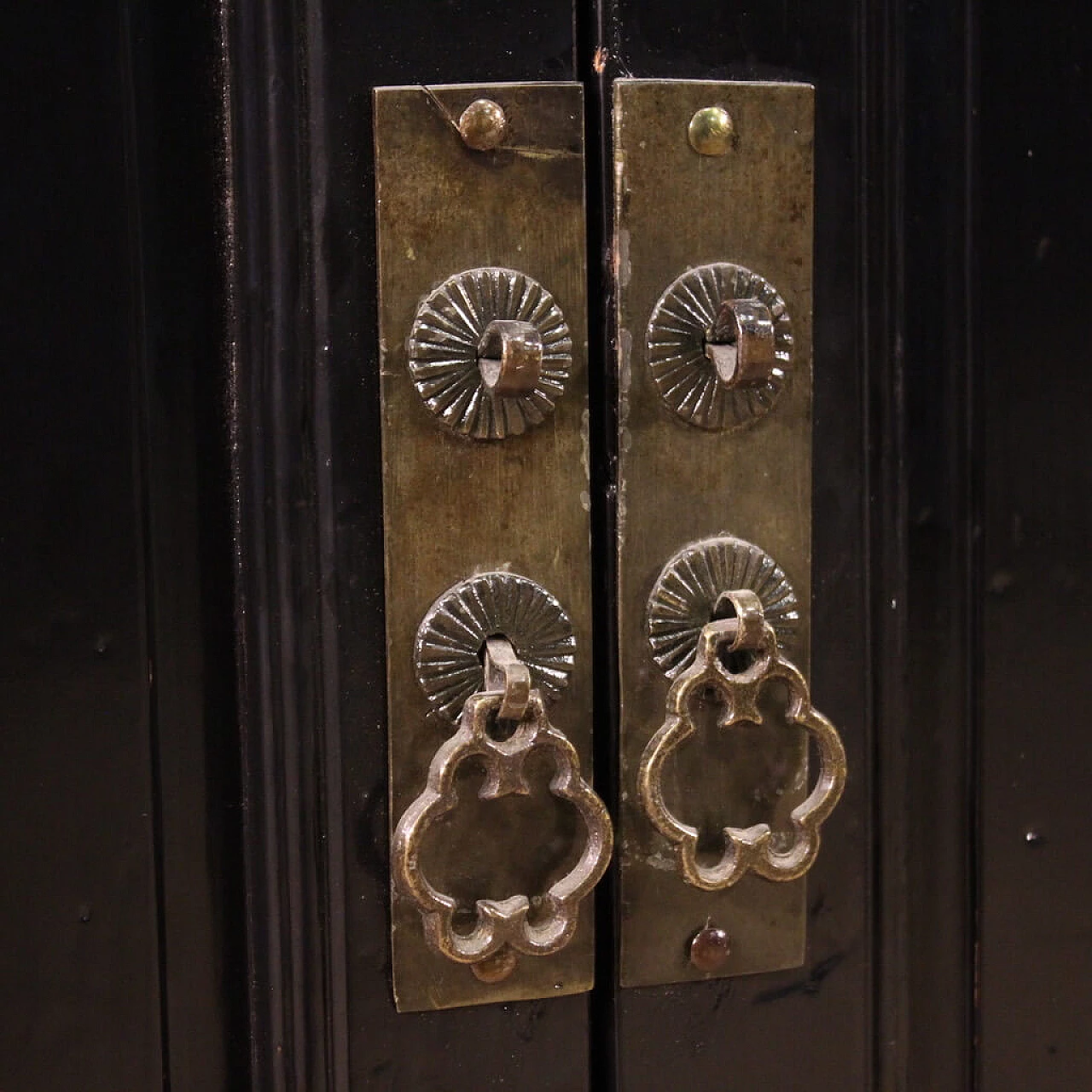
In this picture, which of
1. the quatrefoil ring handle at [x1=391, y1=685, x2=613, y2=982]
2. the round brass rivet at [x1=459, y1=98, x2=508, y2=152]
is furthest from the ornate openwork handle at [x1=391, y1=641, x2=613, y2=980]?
the round brass rivet at [x1=459, y1=98, x2=508, y2=152]

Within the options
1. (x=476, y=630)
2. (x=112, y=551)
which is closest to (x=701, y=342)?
(x=476, y=630)

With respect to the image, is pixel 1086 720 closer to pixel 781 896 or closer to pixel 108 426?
pixel 781 896

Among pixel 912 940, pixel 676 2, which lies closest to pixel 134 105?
pixel 676 2

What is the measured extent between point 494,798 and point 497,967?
0.08m

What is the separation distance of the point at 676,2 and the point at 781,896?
413 mm

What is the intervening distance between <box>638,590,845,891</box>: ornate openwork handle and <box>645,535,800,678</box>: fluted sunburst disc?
16mm

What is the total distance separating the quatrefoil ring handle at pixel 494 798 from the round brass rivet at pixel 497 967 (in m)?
0.01

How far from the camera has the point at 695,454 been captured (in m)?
0.59

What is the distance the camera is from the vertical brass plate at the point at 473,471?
1.80 feet

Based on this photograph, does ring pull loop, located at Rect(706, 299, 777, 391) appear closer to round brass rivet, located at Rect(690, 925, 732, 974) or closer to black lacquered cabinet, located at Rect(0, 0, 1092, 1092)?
black lacquered cabinet, located at Rect(0, 0, 1092, 1092)

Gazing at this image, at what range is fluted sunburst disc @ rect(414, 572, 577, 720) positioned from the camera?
1.86ft

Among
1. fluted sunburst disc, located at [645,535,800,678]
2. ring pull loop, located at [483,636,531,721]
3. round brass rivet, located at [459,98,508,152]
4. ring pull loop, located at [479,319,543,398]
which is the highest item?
round brass rivet, located at [459,98,508,152]

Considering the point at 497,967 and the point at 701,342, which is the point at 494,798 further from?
the point at 701,342

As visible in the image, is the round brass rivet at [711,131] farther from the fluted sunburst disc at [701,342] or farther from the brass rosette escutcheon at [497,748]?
the brass rosette escutcheon at [497,748]
